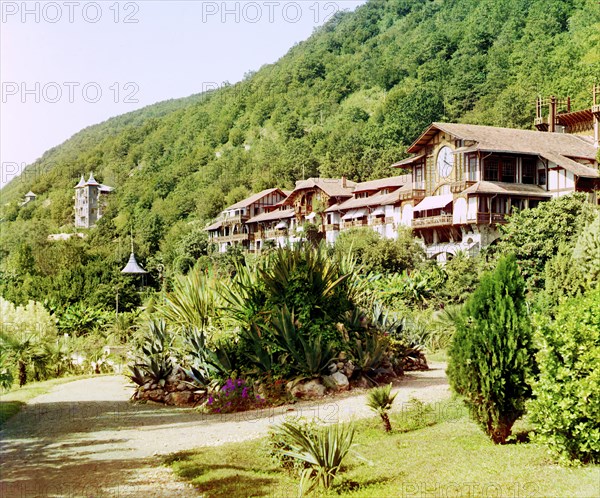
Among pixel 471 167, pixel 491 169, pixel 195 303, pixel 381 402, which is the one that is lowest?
pixel 381 402

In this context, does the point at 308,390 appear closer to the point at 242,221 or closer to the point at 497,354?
Result: the point at 497,354

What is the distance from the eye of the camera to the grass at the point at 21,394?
29.7ft

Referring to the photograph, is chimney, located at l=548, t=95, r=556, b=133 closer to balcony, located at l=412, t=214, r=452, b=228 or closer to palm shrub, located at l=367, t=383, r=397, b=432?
balcony, located at l=412, t=214, r=452, b=228

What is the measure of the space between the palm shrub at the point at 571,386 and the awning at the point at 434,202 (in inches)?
935

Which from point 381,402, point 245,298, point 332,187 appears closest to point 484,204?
point 332,187

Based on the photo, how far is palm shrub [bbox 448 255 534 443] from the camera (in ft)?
19.7

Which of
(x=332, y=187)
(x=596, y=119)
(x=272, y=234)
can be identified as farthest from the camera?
(x=272, y=234)

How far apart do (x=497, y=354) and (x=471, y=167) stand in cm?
2332

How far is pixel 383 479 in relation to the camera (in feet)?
17.9

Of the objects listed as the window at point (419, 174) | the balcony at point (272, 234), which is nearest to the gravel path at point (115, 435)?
the window at point (419, 174)

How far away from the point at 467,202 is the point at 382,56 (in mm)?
46062

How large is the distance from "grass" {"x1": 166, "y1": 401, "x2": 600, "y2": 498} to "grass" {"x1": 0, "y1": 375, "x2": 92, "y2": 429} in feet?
11.8

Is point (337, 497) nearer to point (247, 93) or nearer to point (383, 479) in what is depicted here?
point (383, 479)

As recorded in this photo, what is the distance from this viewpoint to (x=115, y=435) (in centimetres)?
750
